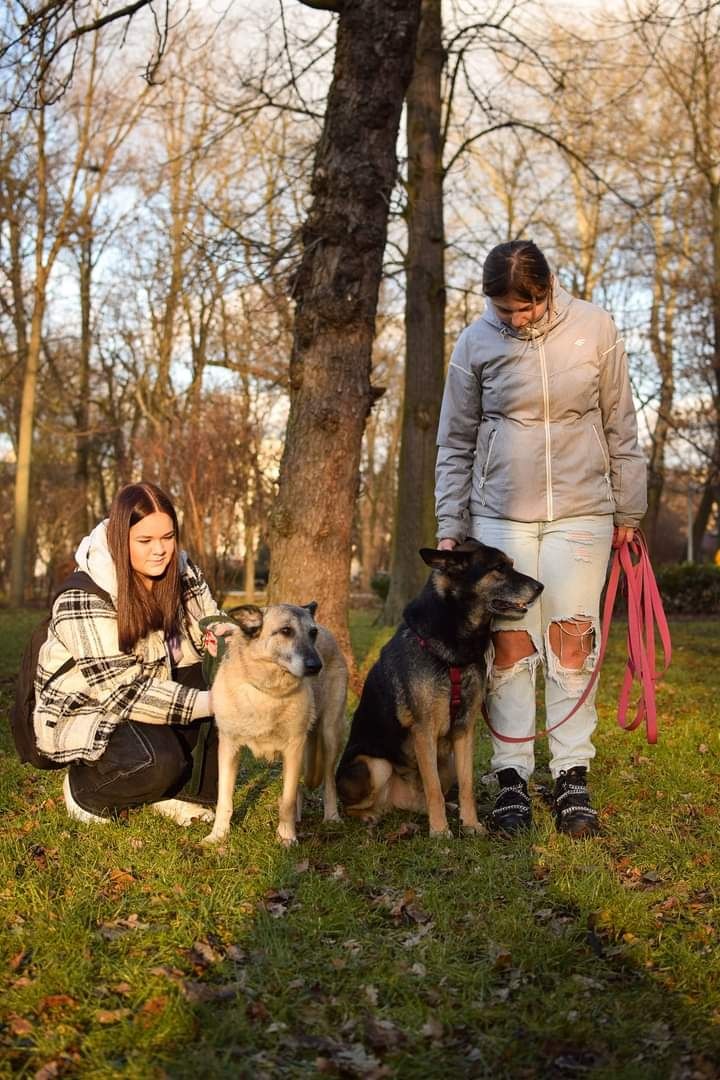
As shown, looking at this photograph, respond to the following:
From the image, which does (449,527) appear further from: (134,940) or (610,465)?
(134,940)

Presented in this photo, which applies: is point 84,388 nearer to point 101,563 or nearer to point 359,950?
point 101,563

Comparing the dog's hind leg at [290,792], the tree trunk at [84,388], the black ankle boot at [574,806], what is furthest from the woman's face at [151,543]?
the tree trunk at [84,388]

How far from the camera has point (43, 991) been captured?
2910 mm

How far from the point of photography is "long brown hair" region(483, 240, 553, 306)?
14.0 ft

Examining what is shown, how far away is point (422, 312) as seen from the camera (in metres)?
13.2

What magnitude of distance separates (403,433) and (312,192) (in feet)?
18.7

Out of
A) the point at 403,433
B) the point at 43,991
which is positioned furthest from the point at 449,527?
the point at 403,433

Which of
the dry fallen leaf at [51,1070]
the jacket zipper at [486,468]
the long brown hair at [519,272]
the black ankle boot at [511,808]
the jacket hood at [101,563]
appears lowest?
the dry fallen leaf at [51,1070]

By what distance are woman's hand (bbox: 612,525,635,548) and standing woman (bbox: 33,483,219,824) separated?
2172 mm

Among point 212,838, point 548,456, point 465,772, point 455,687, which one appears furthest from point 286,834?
point 548,456

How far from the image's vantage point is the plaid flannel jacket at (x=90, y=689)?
4.52 metres

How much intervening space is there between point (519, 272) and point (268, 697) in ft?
7.32

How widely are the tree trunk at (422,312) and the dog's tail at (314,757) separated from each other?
805 centimetres

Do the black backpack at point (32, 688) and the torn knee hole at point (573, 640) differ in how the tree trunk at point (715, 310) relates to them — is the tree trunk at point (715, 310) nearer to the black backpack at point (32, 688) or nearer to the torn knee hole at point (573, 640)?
the torn knee hole at point (573, 640)
